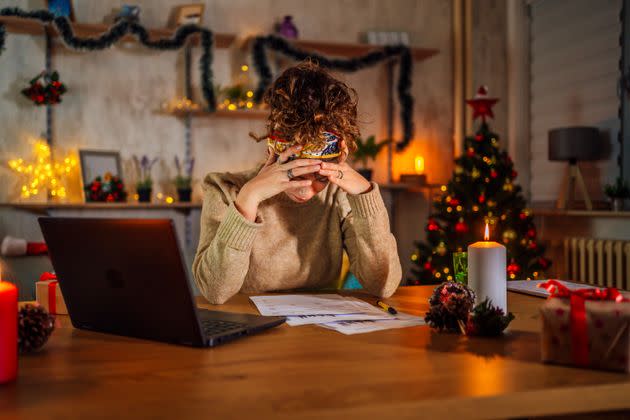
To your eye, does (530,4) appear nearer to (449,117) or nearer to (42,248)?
(449,117)

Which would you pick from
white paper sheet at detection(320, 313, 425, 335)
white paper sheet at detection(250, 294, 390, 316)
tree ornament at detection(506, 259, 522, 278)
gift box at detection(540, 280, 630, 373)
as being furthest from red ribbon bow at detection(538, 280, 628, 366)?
tree ornament at detection(506, 259, 522, 278)

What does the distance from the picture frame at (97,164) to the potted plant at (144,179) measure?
157 millimetres

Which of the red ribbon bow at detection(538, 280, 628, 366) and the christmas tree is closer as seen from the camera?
the red ribbon bow at detection(538, 280, 628, 366)

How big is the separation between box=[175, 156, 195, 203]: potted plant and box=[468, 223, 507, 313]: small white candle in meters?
3.20

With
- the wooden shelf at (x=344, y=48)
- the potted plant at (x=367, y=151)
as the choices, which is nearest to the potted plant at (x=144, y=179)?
the wooden shelf at (x=344, y=48)

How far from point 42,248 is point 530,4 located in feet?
13.0

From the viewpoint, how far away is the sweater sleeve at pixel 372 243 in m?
1.54

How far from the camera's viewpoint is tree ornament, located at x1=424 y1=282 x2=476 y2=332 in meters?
1.04

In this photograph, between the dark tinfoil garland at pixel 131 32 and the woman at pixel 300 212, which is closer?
the woman at pixel 300 212

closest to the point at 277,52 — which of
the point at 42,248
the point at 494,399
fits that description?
the point at 42,248

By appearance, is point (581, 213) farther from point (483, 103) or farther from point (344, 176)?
point (344, 176)

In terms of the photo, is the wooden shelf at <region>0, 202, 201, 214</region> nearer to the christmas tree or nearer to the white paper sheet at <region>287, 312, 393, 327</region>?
the christmas tree

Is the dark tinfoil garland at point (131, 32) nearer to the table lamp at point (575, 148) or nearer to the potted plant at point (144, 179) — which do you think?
the potted plant at point (144, 179)

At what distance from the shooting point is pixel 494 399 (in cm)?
70
